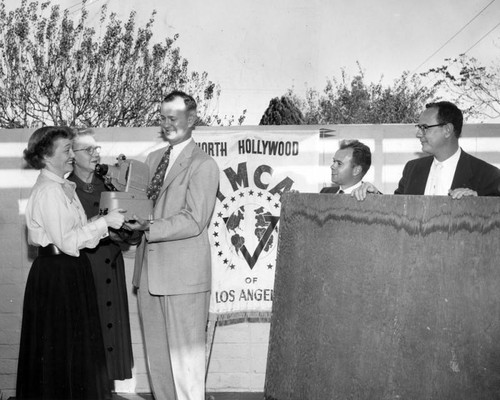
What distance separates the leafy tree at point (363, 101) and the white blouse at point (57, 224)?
610cm

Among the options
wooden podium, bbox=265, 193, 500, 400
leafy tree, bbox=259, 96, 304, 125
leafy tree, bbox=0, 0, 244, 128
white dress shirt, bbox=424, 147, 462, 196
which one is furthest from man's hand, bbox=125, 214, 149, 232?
leafy tree, bbox=0, 0, 244, 128

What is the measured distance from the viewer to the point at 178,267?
12.3 feet

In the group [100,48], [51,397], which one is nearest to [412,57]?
[100,48]

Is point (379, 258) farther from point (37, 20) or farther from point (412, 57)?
point (37, 20)

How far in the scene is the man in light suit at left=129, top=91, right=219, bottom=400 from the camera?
374 cm

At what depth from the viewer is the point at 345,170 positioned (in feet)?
13.6

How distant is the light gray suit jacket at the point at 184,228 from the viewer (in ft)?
12.2

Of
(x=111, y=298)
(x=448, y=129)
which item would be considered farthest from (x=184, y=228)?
(x=448, y=129)

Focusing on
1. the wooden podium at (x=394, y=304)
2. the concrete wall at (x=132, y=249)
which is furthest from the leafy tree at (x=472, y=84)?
the wooden podium at (x=394, y=304)

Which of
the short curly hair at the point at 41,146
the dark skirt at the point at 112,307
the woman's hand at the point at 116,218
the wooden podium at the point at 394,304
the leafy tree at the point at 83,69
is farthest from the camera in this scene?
the leafy tree at the point at 83,69

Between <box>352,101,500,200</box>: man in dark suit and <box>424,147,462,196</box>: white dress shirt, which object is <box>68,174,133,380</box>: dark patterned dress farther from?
<box>424,147,462,196</box>: white dress shirt

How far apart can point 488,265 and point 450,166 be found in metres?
1.95

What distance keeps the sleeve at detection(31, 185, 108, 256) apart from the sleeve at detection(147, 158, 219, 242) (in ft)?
0.99

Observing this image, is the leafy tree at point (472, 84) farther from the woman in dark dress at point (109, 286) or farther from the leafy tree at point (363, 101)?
the woman in dark dress at point (109, 286)
